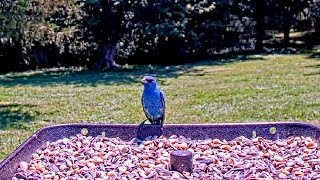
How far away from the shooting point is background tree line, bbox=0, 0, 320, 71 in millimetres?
15680

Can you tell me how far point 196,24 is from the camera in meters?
17.8

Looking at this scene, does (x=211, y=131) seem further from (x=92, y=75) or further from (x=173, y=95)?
(x=92, y=75)

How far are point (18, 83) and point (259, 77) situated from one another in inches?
211

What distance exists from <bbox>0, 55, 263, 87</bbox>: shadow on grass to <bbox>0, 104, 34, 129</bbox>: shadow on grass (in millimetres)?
3105

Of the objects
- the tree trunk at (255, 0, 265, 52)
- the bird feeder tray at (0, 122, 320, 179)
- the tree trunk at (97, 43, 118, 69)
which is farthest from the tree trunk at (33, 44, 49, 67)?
the bird feeder tray at (0, 122, 320, 179)

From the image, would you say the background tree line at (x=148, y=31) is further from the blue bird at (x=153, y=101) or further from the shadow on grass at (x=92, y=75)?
the blue bird at (x=153, y=101)

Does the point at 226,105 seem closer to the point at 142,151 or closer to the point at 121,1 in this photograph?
the point at 142,151

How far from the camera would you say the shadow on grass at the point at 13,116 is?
7.44 meters

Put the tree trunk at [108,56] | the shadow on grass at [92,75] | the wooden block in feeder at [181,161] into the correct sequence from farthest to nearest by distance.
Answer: the tree trunk at [108,56] → the shadow on grass at [92,75] → the wooden block in feeder at [181,161]

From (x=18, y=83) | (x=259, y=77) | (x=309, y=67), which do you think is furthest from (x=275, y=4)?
(x=18, y=83)

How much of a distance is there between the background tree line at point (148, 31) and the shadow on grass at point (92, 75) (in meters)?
0.79

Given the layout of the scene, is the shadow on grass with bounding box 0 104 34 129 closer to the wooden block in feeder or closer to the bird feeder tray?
the bird feeder tray

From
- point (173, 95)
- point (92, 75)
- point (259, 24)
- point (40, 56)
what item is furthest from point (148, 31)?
point (173, 95)

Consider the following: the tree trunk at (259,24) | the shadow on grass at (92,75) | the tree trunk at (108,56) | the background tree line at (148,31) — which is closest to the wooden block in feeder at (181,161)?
the shadow on grass at (92,75)
